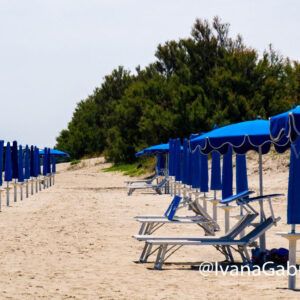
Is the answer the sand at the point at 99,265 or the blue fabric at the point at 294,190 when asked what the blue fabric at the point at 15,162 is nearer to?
the sand at the point at 99,265

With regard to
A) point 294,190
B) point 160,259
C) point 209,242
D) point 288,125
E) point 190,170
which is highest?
point 288,125

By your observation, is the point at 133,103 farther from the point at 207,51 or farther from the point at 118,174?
the point at 207,51

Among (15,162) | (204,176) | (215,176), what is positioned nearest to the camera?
(215,176)

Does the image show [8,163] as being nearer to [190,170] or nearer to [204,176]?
[190,170]

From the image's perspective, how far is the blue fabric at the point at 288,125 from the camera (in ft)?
20.1

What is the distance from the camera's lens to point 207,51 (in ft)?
133

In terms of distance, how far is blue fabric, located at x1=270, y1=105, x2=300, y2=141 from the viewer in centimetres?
612

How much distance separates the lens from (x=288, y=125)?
6199mm

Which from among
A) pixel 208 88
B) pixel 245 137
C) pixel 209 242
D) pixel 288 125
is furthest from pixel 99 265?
pixel 208 88

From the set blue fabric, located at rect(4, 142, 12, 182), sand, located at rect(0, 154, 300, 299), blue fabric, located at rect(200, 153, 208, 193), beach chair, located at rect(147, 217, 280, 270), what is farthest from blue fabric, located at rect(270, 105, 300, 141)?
blue fabric, located at rect(4, 142, 12, 182)

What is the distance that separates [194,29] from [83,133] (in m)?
29.3

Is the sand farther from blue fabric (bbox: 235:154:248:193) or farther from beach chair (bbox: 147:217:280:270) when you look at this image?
blue fabric (bbox: 235:154:248:193)

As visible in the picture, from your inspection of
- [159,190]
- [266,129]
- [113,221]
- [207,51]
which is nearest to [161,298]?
[266,129]

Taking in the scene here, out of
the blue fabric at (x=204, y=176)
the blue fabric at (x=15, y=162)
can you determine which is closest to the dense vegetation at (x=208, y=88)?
the blue fabric at (x=15, y=162)
